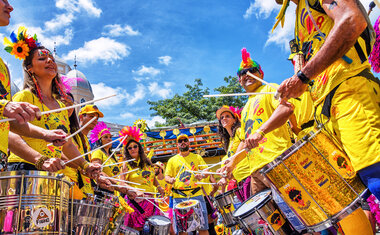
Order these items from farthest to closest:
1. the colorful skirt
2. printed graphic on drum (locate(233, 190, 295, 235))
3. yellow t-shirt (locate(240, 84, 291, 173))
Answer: the colorful skirt → yellow t-shirt (locate(240, 84, 291, 173)) → printed graphic on drum (locate(233, 190, 295, 235))

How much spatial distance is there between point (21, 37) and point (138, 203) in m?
3.91

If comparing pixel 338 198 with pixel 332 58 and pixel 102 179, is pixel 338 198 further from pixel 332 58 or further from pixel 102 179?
pixel 102 179

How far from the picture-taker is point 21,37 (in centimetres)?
346

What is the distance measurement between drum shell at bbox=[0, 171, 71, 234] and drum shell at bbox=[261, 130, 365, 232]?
5.21 feet

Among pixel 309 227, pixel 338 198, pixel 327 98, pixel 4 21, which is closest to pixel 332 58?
pixel 327 98

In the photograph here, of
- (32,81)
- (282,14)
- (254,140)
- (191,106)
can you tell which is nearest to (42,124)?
(32,81)

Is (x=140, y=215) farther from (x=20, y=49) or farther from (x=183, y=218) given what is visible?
(x=20, y=49)

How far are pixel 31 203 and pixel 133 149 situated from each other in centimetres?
531

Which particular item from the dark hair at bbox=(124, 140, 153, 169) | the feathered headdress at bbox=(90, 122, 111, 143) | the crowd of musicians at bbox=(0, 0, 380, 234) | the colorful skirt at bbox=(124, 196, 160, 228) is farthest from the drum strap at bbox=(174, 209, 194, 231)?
the feathered headdress at bbox=(90, 122, 111, 143)

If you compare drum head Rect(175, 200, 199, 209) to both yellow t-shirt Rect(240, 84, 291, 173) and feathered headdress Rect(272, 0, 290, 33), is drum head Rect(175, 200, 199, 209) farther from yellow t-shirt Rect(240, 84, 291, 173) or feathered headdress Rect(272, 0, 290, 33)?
feathered headdress Rect(272, 0, 290, 33)

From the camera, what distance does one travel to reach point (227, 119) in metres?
6.48

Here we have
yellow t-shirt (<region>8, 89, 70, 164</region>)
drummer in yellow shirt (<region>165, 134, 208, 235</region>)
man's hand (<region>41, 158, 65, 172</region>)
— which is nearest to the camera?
man's hand (<region>41, 158, 65, 172</region>)

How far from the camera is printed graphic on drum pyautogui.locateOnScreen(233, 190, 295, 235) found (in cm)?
310

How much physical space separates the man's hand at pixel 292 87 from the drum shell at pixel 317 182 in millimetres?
354
